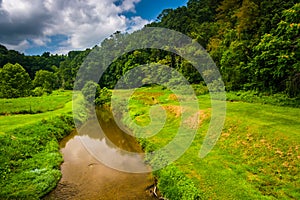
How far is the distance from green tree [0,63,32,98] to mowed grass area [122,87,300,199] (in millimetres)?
39753

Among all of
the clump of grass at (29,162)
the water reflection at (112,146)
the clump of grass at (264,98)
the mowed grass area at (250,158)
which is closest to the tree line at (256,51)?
the clump of grass at (264,98)

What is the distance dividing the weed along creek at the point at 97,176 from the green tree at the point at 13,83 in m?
31.0

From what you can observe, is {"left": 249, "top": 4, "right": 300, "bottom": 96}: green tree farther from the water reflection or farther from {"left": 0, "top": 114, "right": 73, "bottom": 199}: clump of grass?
{"left": 0, "top": 114, "right": 73, "bottom": 199}: clump of grass

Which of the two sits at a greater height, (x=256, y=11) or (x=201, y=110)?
(x=256, y=11)

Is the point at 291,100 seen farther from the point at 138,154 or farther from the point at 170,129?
the point at 138,154

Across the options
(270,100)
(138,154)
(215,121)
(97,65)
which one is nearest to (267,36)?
(270,100)

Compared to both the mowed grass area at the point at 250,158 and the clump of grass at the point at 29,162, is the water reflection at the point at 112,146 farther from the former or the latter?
the clump of grass at the point at 29,162

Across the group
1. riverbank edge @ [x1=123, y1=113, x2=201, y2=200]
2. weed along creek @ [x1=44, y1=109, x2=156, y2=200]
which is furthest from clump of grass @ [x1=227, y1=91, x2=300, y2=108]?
riverbank edge @ [x1=123, y1=113, x2=201, y2=200]

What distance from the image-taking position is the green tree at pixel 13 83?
45850mm

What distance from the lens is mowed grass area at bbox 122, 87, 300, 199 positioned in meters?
10.3

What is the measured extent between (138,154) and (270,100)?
14090 mm

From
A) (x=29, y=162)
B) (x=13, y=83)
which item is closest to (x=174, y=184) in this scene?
(x=29, y=162)

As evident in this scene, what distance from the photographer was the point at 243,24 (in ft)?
101

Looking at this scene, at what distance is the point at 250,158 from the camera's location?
13000 mm
